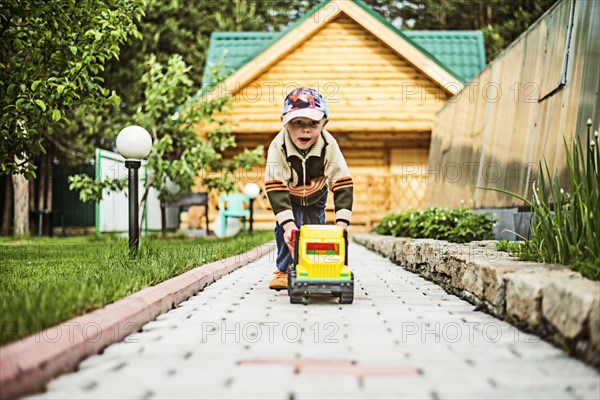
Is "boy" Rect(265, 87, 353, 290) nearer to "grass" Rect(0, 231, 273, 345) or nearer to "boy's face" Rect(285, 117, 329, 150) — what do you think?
"boy's face" Rect(285, 117, 329, 150)

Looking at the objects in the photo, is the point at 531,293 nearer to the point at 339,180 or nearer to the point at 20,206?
the point at 339,180

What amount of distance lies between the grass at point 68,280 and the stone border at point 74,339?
0.25ft

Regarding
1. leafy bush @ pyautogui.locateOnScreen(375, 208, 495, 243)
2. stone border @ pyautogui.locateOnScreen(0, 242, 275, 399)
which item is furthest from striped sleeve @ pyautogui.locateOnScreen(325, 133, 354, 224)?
leafy bush @ pyautogui.locateOnScreen(375, 208, 495, 243)

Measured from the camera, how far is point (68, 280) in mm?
4969

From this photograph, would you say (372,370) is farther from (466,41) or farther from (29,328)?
(466,41)

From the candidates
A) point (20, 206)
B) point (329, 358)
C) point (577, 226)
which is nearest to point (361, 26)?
point (20, 206)

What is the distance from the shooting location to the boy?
5.21 metres

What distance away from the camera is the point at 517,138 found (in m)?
8.90

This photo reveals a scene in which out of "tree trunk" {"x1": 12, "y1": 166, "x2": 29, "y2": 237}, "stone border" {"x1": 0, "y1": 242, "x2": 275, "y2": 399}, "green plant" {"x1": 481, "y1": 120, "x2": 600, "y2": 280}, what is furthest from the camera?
"tree trunk" {"x1": 12, "y1": 166, "x2": 29, "y2": 237}

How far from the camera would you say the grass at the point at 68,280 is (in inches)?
132

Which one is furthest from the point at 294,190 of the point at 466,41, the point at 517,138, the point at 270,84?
the point at 466,41

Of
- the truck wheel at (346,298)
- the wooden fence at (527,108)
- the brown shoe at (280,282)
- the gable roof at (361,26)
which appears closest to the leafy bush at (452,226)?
the wooden fence at (527,108)

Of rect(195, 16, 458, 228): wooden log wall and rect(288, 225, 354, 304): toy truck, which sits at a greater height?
rect(195, 16, 458, 228): wooden log wall

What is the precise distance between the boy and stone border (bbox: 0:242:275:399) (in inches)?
42.2
